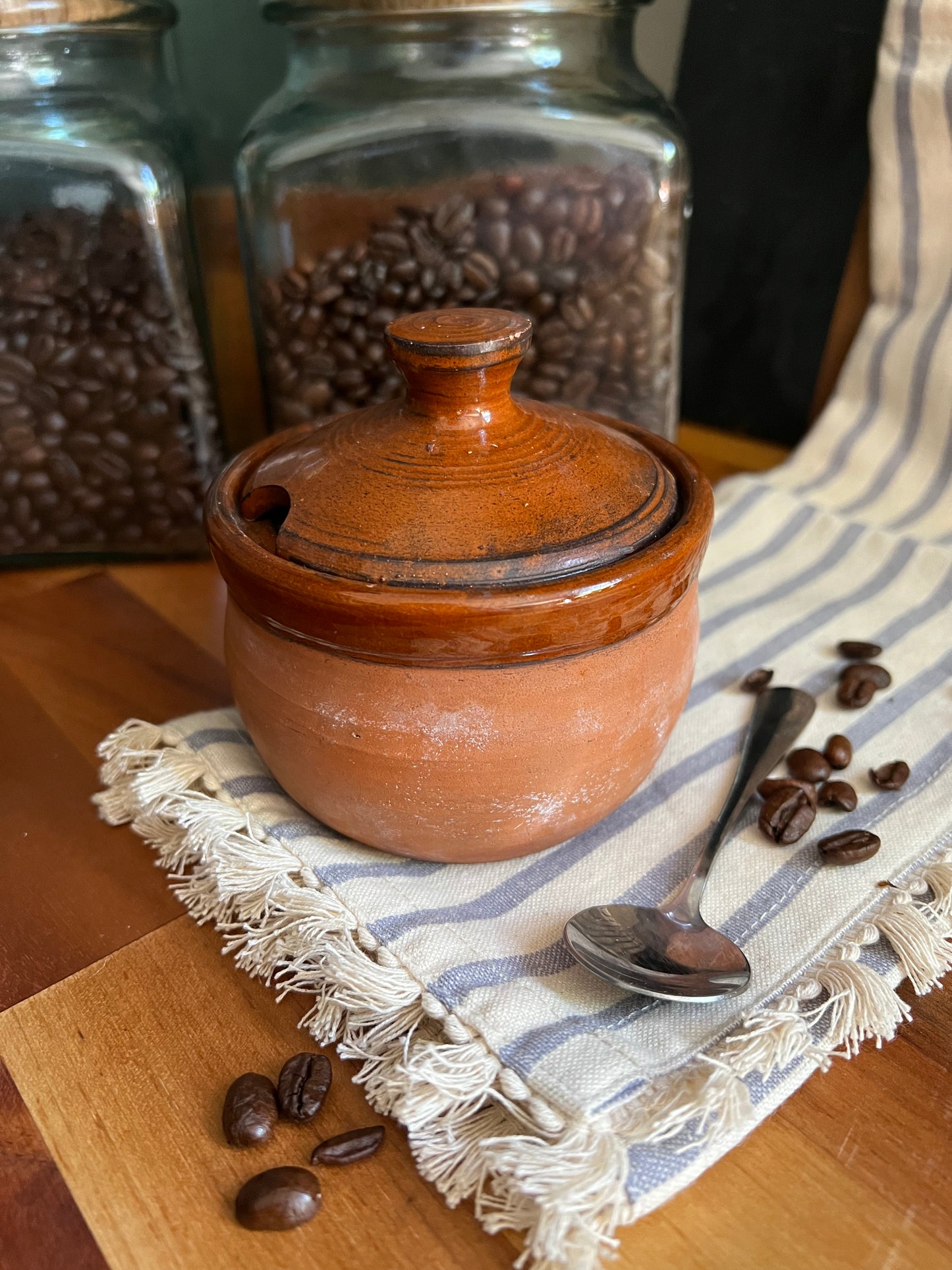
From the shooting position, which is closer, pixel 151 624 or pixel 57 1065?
pixel 57 1065

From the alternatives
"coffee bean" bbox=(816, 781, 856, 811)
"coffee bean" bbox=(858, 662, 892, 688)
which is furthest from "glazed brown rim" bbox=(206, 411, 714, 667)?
"coffee bean" bbox=(858, 662, 892, 688)

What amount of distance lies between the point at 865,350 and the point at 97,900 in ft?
3.39

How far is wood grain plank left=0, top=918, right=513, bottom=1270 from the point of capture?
1.59ft

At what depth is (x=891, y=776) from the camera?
751 millimetres

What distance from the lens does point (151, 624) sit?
3.27ft

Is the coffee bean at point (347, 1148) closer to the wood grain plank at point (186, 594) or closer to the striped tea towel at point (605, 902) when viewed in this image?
the striped tea towel at point (605, 902)

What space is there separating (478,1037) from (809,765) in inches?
14.4

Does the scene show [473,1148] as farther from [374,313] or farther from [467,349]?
[374,313]

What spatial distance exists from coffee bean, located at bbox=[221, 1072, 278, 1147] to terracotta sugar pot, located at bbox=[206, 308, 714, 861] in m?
0.17

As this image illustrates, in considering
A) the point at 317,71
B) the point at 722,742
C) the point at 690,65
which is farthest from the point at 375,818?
the point at 690,65

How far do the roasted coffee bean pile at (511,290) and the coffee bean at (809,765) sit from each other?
0.44 meters

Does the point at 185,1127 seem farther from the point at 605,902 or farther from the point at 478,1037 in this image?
the point at 605,902

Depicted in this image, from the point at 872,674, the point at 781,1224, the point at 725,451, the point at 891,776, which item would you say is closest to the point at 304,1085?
the point at 781,1224

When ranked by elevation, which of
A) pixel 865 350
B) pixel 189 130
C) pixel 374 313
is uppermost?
pixel 189 130
